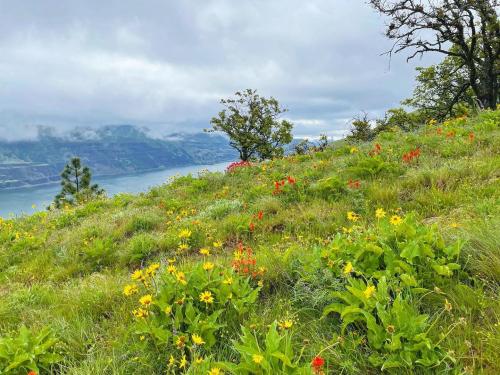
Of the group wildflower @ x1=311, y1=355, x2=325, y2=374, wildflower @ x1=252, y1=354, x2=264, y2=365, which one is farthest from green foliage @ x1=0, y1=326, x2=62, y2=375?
wildflower @ x1=311, y1=355, x2=325, y2=374

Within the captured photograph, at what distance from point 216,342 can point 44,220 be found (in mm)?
10419

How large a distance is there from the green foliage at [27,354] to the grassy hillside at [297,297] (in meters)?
0.01

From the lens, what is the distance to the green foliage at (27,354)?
9.75 feet

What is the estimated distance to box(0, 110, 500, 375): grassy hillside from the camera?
257 centimetres

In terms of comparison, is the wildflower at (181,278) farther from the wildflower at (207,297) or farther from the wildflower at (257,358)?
the wildflower at (257,358)

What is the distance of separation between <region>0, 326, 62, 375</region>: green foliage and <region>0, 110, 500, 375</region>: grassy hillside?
1cm

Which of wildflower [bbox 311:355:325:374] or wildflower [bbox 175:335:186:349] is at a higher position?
wildflower [bbox 311:355:325:374]

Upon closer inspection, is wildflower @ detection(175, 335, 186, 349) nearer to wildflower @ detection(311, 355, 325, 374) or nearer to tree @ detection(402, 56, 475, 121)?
wildflower @ detection(311, 355, 325, 374)

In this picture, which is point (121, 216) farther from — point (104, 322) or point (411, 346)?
point (411, 346)

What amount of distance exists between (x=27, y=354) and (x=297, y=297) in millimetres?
2427

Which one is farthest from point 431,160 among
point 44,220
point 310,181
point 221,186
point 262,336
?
point 44,220

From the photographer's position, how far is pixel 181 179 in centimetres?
1326

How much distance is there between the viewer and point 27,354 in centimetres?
303

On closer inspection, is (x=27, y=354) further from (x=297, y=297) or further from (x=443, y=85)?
(x=443, y=85)
